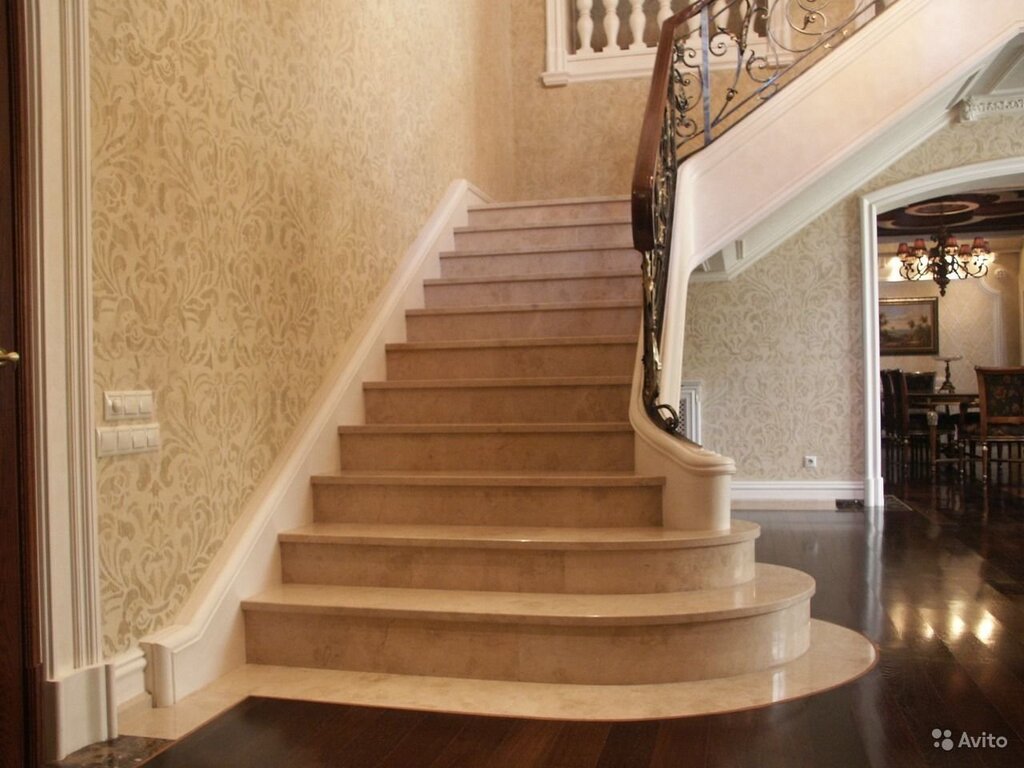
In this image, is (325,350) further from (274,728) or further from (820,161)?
(820,161)

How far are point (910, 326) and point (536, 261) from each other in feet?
30.7

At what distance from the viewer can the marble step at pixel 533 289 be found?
13.7 feet

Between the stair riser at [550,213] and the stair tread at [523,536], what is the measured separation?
239cm

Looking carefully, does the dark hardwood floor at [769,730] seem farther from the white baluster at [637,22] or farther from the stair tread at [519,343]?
the white baluster at [637,22]

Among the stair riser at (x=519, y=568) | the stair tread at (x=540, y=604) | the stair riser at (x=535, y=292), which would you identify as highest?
the stair riser at (x=535, y=292)

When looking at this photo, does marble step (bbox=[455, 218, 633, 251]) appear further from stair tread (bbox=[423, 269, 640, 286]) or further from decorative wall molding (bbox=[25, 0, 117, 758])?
decorative wall molding (bbox=[25, 0, 117, 758])

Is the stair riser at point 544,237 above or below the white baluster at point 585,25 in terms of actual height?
below

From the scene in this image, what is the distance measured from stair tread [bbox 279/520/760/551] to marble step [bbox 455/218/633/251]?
2.05 meters

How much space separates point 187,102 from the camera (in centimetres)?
252

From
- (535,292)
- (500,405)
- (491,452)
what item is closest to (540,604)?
(491,452)

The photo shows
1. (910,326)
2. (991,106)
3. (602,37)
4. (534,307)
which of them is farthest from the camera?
(910,326)

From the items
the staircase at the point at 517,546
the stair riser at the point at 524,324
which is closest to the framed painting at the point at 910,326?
the stair riser at the point at 524,324

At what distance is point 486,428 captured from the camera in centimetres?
327

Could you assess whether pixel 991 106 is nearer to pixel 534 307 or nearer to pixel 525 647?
pixel 534 307
